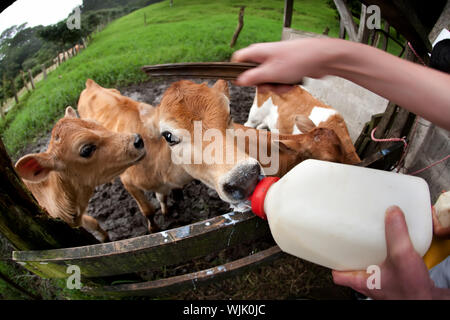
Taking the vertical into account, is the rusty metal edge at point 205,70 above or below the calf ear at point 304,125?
above

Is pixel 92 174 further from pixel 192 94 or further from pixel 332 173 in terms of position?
pixel 332 173

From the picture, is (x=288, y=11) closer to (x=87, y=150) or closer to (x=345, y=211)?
(x=87, y=150)

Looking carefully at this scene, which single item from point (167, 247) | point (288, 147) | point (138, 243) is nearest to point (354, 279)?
point (167, 247)

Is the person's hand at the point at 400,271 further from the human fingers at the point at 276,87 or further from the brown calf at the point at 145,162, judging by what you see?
the brown calf at the point at 145,162

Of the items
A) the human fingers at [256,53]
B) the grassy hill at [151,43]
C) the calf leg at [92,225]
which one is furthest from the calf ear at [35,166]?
the grassy hill at [151,43]

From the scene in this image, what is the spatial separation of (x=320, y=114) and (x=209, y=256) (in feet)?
8.29

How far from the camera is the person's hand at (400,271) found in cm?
92

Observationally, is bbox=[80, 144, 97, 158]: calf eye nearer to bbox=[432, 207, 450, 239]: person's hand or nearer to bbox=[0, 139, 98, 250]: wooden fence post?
bbox=[0, 139, 98, 250]: wooden fence post

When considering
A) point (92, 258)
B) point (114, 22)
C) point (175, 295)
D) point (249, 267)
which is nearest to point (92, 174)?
point (92, 258)

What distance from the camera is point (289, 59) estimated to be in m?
0.84

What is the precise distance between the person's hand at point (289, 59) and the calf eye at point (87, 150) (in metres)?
2.01

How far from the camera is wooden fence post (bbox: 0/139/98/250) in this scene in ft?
4.14
